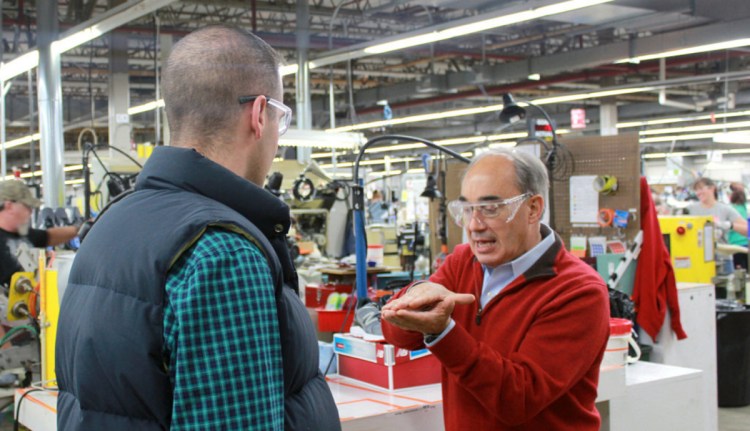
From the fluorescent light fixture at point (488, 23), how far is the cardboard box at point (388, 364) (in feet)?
10.4

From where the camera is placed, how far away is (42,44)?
250 inches

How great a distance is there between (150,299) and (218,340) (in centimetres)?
10

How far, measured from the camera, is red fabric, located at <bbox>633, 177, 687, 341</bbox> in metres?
3.89

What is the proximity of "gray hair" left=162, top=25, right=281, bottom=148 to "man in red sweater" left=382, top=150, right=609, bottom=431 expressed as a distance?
0.60m

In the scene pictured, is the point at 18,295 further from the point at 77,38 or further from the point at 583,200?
the point at 77,38

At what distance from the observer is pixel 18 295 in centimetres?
347

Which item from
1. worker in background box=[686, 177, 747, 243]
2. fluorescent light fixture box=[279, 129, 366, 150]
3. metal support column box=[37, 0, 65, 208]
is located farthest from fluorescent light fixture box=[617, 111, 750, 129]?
metal support column box=[37, 0, 65, 208]

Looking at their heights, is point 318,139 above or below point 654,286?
above

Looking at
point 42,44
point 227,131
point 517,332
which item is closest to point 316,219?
point 42,44

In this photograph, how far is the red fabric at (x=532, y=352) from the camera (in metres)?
1.56

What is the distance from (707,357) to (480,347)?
2.97m

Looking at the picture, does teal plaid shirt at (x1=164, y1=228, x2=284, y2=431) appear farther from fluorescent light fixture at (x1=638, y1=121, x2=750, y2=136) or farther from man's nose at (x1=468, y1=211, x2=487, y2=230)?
fluorescent light fixture at (x1=638, y1=121, x2=750, y2=136)

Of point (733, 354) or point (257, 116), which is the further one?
point (733, 354)

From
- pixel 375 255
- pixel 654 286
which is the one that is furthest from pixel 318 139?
pixel 654 286
